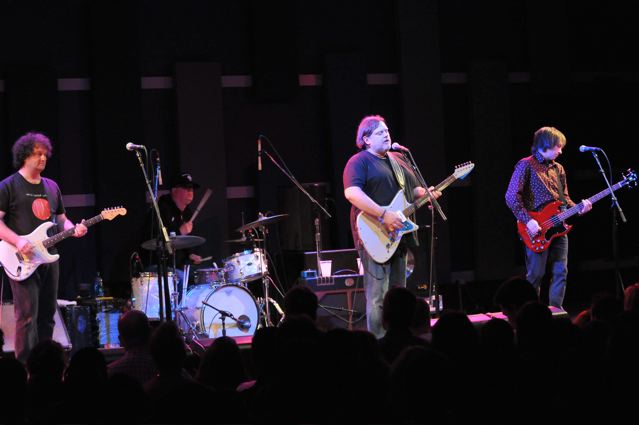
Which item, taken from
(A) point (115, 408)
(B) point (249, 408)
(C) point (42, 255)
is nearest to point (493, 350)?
(B) point (249, 408)

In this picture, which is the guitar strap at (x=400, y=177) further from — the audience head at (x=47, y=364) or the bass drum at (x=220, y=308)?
the audience head at (x=47, y=364)

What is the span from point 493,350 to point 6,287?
697 cm

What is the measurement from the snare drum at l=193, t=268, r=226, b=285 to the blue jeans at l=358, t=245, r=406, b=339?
2.56 meters

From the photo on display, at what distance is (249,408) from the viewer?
11.3 feet

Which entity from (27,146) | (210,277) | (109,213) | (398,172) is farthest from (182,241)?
(398,172)

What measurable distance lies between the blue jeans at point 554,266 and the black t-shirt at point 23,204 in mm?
4651

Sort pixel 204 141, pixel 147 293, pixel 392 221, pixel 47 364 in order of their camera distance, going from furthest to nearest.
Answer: pixel 204 141, pixel 147 293, pixel 392 221, pixel 47 364

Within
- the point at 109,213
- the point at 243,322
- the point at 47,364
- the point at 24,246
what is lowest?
the point at 243,322

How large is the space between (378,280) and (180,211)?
3702 millimetres

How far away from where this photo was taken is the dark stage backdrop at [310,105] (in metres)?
9.95

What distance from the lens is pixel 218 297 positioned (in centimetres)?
874

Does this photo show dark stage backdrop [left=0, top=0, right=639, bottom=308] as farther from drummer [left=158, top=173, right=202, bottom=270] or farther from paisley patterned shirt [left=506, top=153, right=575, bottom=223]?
paisley patterned shirt [left=506, top=153, right=575, bottom=223]

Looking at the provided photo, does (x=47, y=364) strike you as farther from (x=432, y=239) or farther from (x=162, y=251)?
(x=432, y=239)

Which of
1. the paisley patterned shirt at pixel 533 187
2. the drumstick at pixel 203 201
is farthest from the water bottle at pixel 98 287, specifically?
the paisley patterned shirt at pixel 533 187
